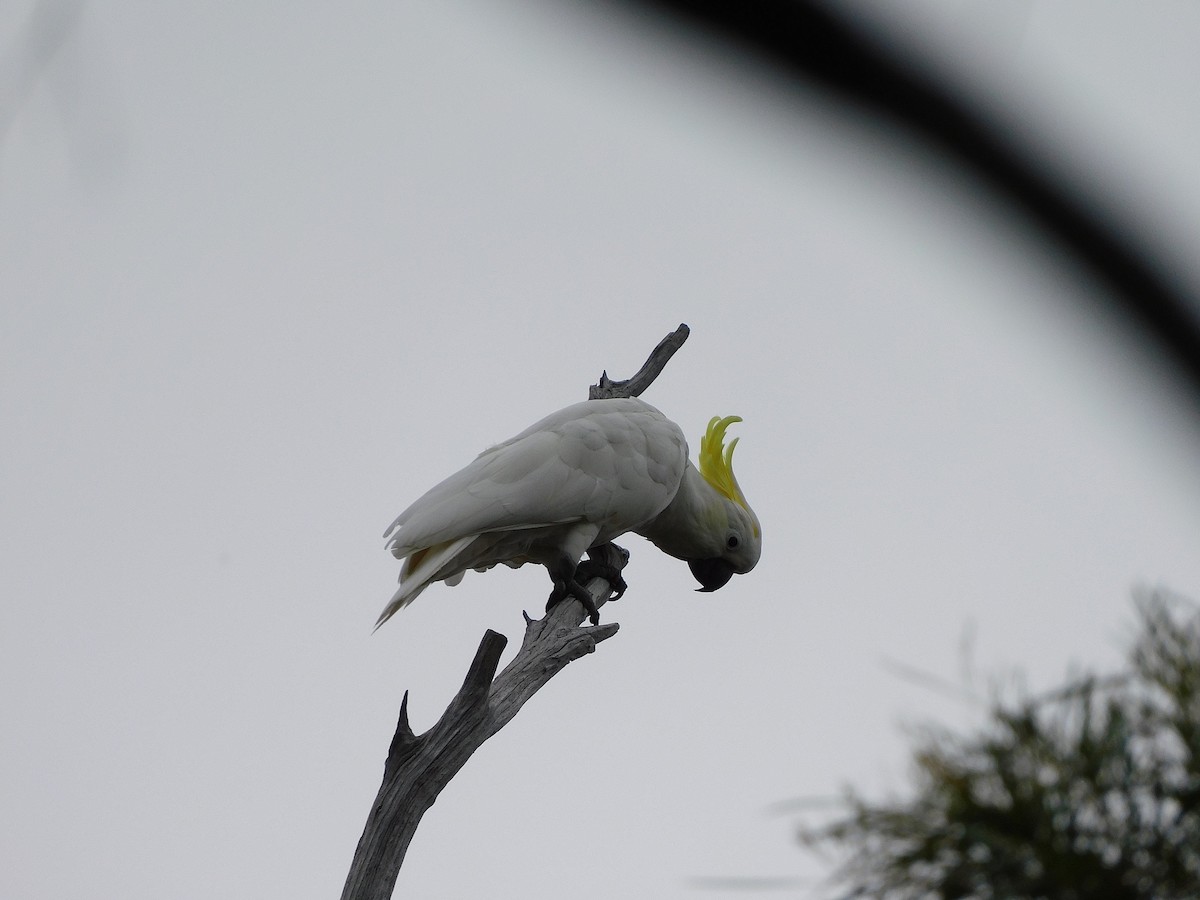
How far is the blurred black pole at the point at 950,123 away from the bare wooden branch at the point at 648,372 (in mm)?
4714

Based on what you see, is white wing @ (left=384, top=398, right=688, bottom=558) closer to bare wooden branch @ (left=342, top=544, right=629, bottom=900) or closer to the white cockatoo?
the white cockatoo

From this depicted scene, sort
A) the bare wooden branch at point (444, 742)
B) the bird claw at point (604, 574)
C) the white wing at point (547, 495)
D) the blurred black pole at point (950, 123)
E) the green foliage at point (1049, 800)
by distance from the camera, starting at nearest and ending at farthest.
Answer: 1. the blurred black pole at point (950, 123)
2. the green foliage at point (1049, 800)
3. the bare wooden branch at point (444, 742)
4. the white wing at point (547, 495)
5. the bird claw at point (604, 574)

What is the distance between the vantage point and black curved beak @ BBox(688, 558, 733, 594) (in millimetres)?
5078

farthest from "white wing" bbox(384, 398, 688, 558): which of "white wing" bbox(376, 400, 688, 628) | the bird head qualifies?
the bird head

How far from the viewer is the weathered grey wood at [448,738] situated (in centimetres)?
285

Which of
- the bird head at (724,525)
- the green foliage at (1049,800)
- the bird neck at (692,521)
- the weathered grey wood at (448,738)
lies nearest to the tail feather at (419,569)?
the weathered grey wood at (448,738)

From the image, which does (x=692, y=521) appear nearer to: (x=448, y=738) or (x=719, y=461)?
(x=719, y=461)

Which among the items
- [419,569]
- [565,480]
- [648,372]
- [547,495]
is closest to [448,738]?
[419,569]

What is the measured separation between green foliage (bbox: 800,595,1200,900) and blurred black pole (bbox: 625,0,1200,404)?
1.60ft

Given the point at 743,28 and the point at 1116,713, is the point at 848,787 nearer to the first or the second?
the point at 1116,713

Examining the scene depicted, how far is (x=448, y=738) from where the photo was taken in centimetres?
308

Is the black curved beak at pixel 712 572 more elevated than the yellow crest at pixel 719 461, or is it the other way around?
the yellow crest at pixel 719 461

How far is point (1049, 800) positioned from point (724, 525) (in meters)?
4.02

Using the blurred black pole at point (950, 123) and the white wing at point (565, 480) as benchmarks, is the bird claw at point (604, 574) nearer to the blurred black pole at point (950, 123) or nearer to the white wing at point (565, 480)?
the white wing at point (565, 480)
